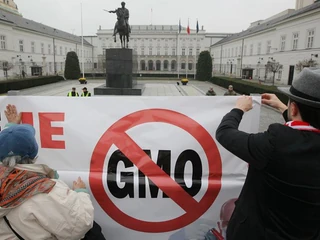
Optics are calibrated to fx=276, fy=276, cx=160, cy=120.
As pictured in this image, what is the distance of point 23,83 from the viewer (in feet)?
81.3

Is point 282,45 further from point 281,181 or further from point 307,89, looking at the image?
point 281,181

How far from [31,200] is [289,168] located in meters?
1.01

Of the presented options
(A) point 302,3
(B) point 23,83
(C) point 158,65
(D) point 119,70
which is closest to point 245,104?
(D) point 119,70

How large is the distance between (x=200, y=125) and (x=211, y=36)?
8461cm

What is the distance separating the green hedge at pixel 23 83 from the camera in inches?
825

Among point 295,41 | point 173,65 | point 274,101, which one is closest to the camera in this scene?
point 274,101

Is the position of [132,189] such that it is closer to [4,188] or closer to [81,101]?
[81,101]

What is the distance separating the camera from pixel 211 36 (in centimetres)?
8131

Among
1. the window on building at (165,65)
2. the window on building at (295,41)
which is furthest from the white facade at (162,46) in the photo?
the window on building at (295,41)

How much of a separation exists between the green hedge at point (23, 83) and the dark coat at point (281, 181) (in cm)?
2266

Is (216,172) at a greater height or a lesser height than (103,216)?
greater

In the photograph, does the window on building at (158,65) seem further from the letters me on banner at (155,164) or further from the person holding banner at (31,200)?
the person holding banner at (31,200)

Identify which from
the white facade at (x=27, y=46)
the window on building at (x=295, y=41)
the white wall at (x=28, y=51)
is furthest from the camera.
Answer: the white wall at (x=28, y=51)

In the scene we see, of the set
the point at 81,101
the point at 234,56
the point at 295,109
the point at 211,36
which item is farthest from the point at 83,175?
the point at 211,36
